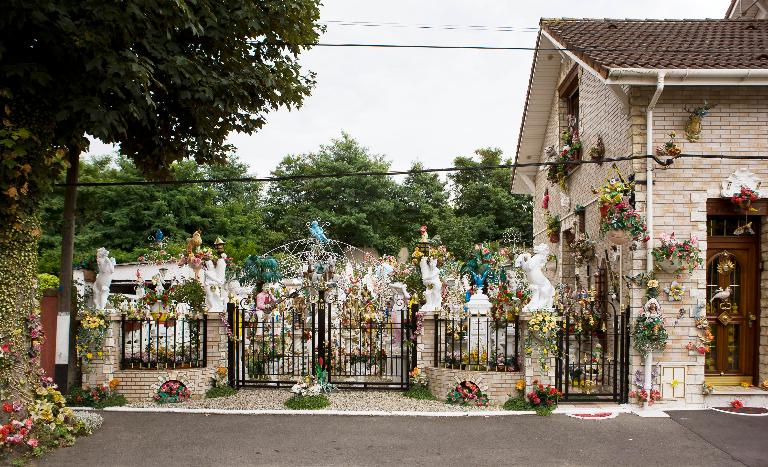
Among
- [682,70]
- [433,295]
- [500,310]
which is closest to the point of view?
[682,70]

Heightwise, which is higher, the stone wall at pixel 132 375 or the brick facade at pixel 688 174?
the brick facade at pixel 688 174

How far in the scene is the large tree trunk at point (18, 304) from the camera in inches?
289

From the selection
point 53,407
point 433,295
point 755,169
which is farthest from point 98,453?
point 755,169

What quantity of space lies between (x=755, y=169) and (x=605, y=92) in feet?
9.19

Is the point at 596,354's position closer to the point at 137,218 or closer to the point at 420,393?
the point at 420,393

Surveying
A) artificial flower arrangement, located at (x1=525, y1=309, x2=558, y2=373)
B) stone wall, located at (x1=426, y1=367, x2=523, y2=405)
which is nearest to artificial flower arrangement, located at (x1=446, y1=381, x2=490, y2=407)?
stone wall, located at (x1=426, y1=367, x2=523, y2=405)

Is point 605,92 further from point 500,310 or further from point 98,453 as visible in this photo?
point 98,453

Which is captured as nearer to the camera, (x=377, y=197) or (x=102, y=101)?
(x=102, y=101)

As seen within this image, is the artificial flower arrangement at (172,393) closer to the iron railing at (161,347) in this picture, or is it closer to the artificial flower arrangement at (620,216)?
the iron railing at (161,347)

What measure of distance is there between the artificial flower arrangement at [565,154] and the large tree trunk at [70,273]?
880 cm

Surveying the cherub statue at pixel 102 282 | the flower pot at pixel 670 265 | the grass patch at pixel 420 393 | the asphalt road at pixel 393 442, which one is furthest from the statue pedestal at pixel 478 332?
the cherub statue at pixel 102 282

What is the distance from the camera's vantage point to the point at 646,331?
9.07 metres

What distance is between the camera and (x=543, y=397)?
919 cm

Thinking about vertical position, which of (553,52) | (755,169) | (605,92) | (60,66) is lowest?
(755,169)
